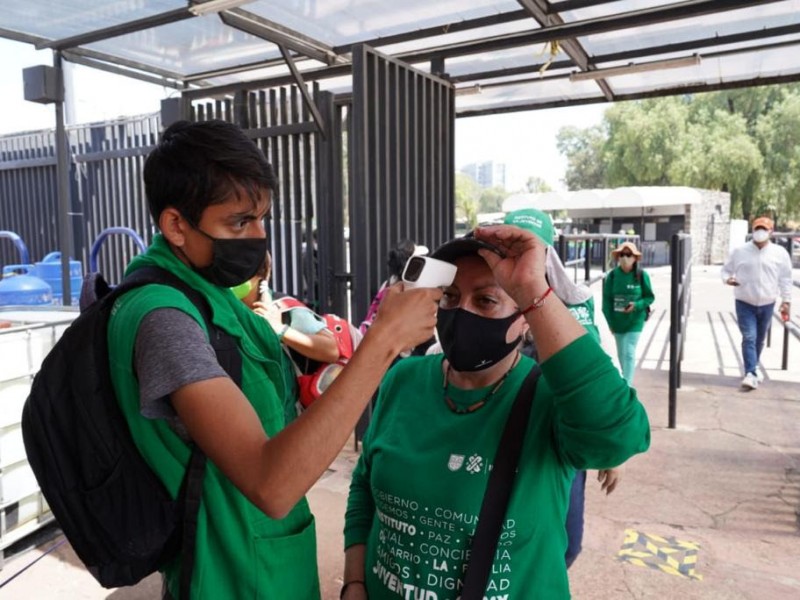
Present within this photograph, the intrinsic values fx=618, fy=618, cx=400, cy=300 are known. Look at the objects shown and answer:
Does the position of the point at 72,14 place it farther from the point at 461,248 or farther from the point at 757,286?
the point at 757,286

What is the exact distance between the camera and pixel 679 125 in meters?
30.8

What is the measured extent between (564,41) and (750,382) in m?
4.36

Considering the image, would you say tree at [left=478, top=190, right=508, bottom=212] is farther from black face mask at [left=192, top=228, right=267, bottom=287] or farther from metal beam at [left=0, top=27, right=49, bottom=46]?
black face mask at [left=192, top=228, right=267, bottom=287]

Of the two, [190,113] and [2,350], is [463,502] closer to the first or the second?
[2,350]

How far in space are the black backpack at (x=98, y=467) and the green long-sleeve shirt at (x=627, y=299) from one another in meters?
5.46

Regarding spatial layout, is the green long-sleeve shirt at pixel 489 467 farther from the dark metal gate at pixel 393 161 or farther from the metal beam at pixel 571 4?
the metal beam at pixel 571 4

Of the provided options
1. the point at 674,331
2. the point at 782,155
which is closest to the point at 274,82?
the point at 674,331

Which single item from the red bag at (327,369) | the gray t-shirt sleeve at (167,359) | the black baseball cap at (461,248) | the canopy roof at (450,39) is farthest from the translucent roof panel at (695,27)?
the gray t-shirt sleeve at (167,359)

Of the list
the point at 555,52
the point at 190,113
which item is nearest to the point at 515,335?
the point at 555,52

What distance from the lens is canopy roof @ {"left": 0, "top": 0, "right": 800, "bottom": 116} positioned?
12.8ft

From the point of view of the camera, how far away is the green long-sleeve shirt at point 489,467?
3.90 ft

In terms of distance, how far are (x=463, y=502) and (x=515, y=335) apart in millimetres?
429

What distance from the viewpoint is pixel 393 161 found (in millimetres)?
4426

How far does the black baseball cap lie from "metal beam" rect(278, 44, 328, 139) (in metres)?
3.15
